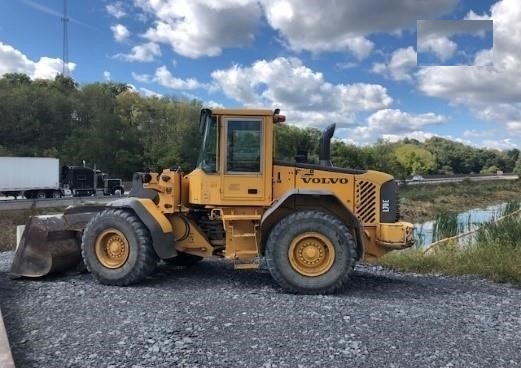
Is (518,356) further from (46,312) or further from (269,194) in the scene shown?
(46,312)

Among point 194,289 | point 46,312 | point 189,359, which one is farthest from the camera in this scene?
point 194,289

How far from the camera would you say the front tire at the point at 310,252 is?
7270 mm

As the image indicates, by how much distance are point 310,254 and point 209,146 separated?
2.22 metres

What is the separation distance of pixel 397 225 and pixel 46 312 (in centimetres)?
485

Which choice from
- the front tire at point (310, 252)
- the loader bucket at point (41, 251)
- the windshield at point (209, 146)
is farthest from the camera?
the loader bucket at point (41, 251)

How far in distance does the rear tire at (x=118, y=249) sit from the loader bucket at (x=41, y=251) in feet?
2.52

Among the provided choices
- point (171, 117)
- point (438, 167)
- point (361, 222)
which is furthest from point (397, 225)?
point (438, 167)

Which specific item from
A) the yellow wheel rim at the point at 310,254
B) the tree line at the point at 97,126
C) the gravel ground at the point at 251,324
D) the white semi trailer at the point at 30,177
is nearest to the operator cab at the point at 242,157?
the yellow wheel rim at the point at 310,254

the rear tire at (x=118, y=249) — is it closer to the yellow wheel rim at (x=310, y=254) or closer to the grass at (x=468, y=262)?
the yellow wheel rim at (x=310, y=254)

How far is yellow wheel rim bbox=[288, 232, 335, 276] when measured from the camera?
24.1ft

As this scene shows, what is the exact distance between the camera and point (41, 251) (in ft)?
26.8

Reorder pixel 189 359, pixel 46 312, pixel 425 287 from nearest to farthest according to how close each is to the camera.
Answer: pixel 189 359 < pixel 46 312 < pixel 425 287

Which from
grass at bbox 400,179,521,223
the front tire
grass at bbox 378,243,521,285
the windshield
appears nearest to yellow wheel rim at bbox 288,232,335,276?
the front tire

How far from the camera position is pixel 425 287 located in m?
8.04
